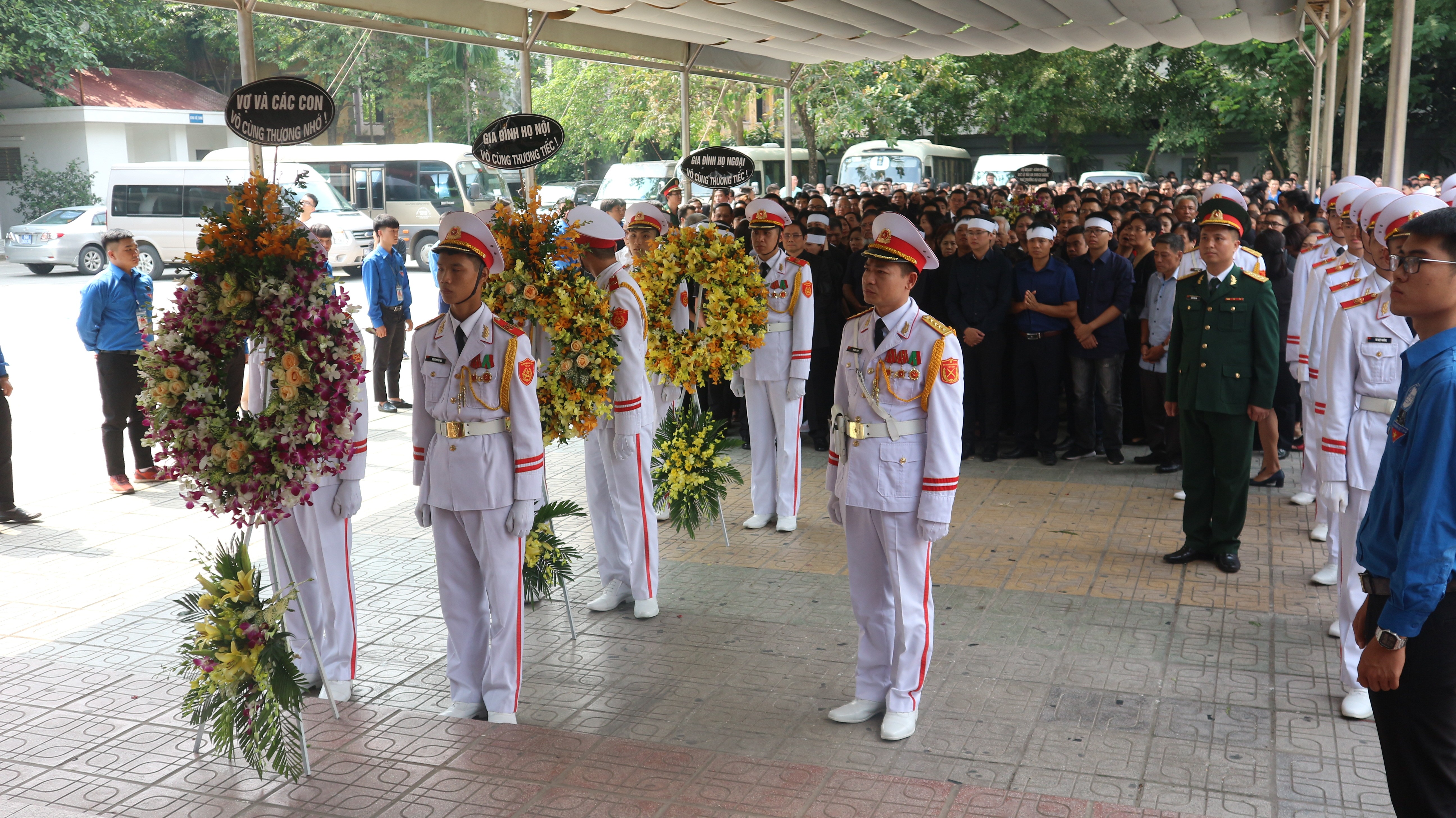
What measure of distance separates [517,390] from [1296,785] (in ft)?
11.3

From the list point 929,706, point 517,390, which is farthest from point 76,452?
point 929,706

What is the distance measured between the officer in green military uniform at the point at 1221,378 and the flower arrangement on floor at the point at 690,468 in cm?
282

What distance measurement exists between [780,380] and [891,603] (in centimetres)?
327

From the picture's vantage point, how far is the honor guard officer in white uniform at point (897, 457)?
4645 mm

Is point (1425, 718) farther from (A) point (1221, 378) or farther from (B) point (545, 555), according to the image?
(B) point (545, 555)

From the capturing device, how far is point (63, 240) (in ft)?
85.3

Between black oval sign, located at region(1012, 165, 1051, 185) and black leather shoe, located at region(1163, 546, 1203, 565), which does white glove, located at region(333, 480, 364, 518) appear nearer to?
black leather shoe, located at region(1163, 546, 1203, 565)

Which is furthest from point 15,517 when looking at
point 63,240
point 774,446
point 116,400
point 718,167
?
point 63,240

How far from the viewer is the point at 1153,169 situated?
45219mm

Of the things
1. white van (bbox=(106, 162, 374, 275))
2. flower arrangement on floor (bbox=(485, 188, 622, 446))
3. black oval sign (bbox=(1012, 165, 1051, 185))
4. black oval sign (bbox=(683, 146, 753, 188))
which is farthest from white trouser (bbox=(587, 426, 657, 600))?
white van (bbox=(106, 162, 374, 275))

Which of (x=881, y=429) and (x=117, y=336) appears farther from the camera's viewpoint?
(x=117, y=336)

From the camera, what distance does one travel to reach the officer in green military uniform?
661 cm

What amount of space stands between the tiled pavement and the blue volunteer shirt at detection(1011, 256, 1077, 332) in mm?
2140

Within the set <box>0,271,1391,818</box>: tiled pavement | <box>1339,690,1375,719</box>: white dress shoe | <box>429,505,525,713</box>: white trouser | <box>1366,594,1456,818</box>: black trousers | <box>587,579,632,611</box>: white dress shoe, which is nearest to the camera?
<box>1366,594,1456,818</box>: black trousers
